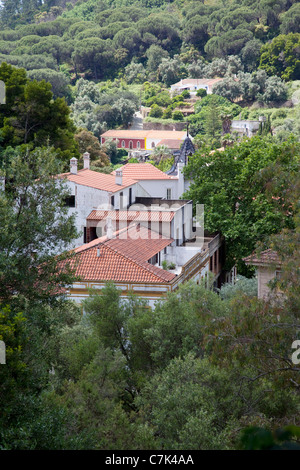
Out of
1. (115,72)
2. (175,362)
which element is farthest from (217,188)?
(115,72)

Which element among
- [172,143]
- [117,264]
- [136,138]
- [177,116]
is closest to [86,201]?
[117,264]

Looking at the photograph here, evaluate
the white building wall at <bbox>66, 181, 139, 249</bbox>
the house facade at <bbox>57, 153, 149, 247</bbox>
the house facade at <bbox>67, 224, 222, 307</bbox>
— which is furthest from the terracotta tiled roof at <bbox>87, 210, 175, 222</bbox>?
the house facade at <bbox>67, 224, 222, 307</bbox>

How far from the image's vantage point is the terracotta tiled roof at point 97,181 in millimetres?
33125

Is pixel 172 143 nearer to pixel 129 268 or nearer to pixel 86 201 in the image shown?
pixel 86 201

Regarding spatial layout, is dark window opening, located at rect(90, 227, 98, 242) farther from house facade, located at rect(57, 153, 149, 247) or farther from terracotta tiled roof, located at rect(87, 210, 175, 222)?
terracotta tiled roof, located at rect(87, 210, 175, 222)

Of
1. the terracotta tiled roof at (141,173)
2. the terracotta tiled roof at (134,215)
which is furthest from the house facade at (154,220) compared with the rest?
the terracotta tiled roof at (141,173)

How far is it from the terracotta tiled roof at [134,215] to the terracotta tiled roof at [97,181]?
124 cm

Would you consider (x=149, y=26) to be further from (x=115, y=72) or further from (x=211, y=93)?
(x=211, y=93)

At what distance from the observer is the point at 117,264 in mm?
24422

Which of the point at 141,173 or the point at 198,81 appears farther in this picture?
the point at 198,81

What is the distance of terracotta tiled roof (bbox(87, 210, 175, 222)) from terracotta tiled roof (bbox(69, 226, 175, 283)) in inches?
144

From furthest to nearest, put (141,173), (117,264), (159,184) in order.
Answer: (141,173) → (159,184) → (117,264)

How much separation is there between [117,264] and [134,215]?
7.38 m
